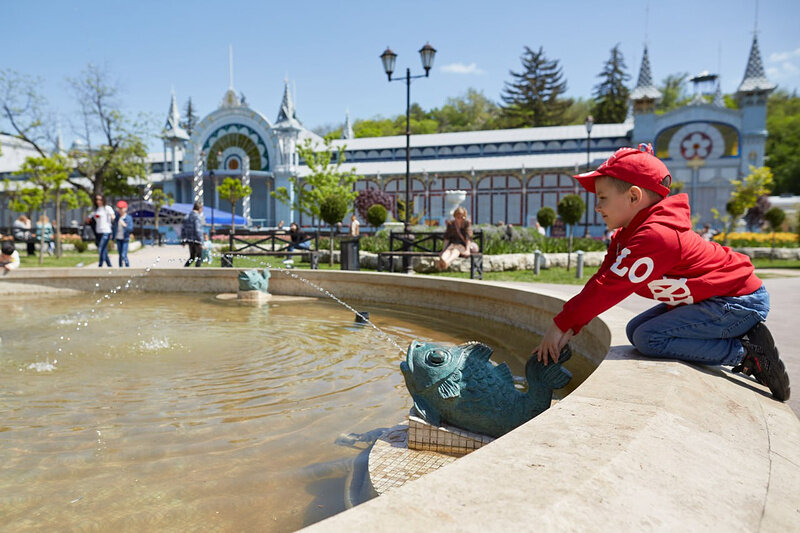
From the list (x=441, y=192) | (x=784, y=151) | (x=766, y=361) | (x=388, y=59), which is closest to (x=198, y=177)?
(x=441, y=192)

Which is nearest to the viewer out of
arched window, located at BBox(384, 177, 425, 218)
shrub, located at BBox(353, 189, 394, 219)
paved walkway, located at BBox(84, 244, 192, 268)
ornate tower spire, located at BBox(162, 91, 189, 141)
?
paved walkway, located at BBox(84, 244, 192, 268)

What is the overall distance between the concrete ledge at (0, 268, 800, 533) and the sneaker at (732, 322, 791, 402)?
66mm

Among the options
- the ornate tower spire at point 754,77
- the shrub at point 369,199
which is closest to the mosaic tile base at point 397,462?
the shrub at point 369,199

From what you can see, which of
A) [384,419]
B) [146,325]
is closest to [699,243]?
[384,419]

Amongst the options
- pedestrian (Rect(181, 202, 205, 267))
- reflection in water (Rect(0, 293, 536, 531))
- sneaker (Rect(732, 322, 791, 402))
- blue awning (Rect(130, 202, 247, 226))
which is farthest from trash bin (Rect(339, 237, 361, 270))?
blue awning (Rect(130, 202, 247, 226))

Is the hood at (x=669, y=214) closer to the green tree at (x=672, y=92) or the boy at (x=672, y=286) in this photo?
the boy at (x=672, y=286)

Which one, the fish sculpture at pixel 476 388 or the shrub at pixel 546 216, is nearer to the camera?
the fish sculpture at pixel 476 388

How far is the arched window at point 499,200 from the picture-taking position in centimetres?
3819

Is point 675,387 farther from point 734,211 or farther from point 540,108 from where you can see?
point 540,108

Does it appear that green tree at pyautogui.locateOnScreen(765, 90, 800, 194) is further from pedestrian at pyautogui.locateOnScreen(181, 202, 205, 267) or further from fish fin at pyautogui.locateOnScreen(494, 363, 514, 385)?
fish fin at pyautogui.locateOnScreen(494, 363, 514, 385)

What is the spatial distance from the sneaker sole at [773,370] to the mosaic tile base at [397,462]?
5.00 feet

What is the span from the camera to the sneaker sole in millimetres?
2510

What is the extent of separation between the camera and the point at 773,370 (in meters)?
2.53

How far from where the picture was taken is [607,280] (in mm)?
2422
